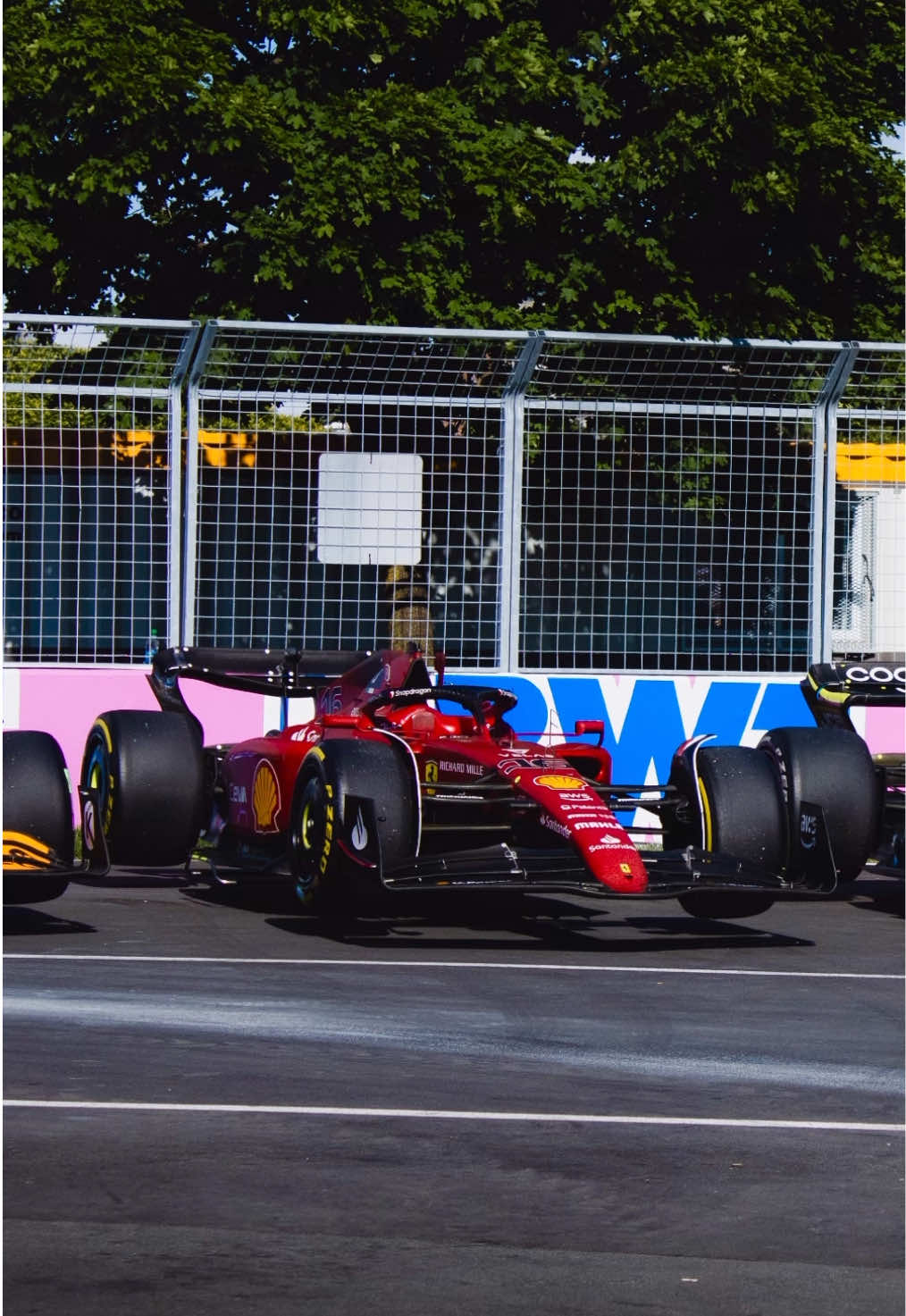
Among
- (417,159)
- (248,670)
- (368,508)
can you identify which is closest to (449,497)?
(368,508)

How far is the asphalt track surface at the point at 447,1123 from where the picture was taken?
4574 mm

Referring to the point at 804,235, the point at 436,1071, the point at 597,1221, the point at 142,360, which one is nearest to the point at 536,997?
the point at 436,1071

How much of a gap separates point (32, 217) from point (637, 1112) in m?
12.1

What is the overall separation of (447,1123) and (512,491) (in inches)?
316

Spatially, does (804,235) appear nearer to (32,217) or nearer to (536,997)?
(32,217)

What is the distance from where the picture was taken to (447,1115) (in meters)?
6.01

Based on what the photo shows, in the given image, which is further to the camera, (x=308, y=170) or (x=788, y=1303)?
(x=308, y=170)

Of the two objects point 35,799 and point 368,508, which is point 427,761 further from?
point 368,508

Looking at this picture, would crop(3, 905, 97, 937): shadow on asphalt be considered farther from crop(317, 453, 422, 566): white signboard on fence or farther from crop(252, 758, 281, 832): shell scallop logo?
crop(317, 453, 422, 566): white signboard on fence

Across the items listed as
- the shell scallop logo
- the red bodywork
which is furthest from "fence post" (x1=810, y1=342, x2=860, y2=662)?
the shell scallop logo

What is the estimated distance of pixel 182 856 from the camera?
1048 centimetres

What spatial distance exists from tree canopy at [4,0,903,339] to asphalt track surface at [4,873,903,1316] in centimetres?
789

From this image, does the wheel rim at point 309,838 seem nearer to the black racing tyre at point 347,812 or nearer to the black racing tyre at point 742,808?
the black racing tyre at point 347,812

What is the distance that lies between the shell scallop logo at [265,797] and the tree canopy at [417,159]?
21.8ft
